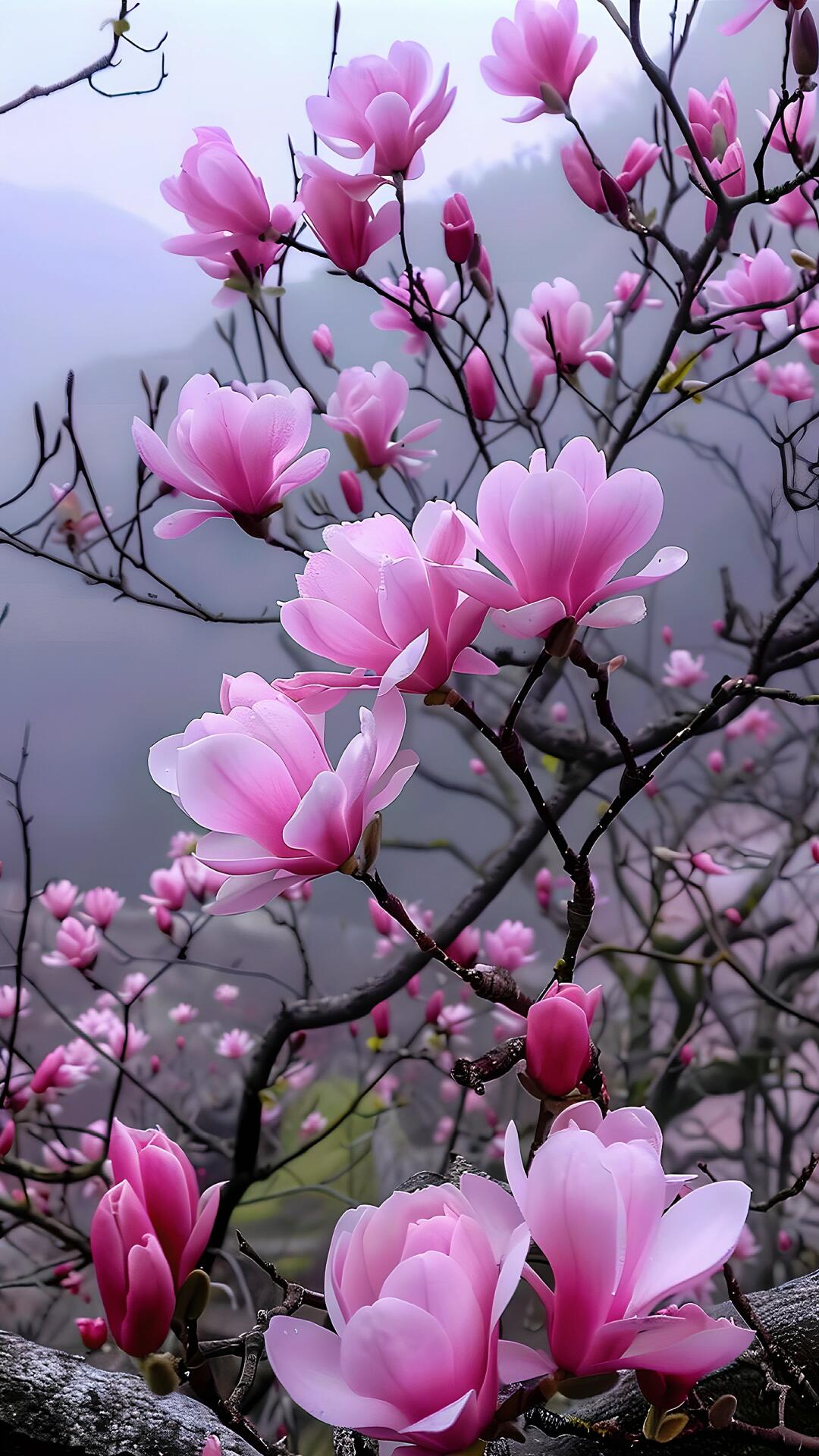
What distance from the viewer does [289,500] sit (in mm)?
1341

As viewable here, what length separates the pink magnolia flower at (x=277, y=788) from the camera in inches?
8.8

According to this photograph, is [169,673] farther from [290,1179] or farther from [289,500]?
[290,1179]

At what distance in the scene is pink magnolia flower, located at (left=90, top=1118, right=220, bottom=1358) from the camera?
0.74 ft

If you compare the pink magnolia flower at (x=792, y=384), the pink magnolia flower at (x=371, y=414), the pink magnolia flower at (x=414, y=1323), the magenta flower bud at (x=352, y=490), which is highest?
the pink magnolia flower at (x=792, y=384)

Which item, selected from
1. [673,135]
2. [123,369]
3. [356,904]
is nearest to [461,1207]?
[356,904]

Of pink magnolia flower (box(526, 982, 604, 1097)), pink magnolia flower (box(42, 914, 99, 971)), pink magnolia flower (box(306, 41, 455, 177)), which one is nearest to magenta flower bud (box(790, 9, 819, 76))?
pink magnolia flower (box(306, 41, 455, 177))

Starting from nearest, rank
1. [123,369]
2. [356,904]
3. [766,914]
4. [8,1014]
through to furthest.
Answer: [8,1014] → [123,369] → [356,904] → [766,914]

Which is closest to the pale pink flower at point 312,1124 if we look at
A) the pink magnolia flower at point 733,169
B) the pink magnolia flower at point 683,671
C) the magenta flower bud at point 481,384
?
Answer: the pink magnolia flower at point 683,671

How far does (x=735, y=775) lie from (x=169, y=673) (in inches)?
42.1

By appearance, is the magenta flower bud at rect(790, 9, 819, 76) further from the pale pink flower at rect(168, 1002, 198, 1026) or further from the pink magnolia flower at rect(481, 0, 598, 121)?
the pale pink flower at rect(168, 1002, 198, 1026)

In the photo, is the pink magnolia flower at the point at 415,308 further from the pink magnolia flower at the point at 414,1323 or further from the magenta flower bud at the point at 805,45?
the pink magnolia flower at the point at 414,1323

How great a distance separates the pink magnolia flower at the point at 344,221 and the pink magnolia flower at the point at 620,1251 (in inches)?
20.8

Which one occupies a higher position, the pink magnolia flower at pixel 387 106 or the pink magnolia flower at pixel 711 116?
the pink magnolia flower at pixel 711 116

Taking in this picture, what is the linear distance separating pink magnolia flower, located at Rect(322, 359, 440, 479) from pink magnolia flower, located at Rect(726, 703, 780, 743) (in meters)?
1.20
